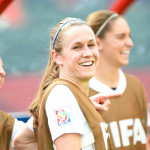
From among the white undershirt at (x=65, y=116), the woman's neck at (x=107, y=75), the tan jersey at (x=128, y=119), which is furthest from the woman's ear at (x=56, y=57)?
Answer: the woman's neck at (x=107, y=75)

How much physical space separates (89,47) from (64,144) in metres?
0.44

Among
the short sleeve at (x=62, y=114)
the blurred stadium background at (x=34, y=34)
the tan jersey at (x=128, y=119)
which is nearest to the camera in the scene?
the short sleeve at (x=62, y=114)

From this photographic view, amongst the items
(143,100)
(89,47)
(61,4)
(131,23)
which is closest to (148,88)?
(131,23)

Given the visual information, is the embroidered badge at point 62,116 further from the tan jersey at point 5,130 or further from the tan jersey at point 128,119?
the tan jersey at point 128,119

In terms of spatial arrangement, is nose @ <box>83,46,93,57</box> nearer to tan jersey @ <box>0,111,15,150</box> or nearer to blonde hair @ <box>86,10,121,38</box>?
tan jersey @ <box>0,111,15,150</box>

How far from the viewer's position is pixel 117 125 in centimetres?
237

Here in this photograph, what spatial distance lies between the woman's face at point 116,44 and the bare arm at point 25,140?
98 cm

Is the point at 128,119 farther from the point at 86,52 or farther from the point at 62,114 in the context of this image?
the point at 62,114

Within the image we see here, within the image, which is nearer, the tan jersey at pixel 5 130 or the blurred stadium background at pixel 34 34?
the tan jersey at pixel 5 130

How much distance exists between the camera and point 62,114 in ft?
4.68

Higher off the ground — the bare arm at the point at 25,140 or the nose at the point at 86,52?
the nose at the point at 86,52

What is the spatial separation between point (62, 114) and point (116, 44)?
3.90 feet

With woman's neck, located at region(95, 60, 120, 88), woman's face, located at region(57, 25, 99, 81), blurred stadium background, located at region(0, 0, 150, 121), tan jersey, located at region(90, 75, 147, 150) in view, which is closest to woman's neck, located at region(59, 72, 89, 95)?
woman's face, located at region(57, 25, 99, 81)

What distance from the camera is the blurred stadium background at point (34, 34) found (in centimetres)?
1398
